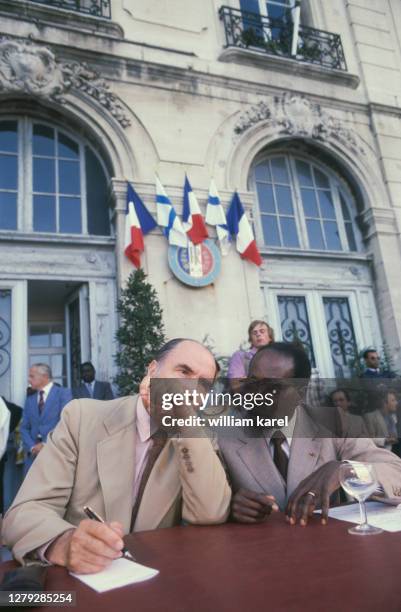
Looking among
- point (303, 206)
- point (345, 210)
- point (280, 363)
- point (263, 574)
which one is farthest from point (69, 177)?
point (263, 574)

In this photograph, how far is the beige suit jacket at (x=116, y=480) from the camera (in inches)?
55.5

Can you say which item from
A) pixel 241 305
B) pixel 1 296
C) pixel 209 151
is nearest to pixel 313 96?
pixel 209 151

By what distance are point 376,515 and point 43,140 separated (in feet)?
22.4

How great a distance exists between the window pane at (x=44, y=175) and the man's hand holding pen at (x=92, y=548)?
6.09 m

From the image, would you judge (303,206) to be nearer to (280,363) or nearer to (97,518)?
(280,363)

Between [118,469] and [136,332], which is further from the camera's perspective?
[136,332]

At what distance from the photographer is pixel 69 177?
6.57 meters

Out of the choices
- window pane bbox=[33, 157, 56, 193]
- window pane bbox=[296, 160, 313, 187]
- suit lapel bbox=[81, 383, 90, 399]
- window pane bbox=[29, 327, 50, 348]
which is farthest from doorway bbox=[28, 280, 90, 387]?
window pane bbox=[296, 160, 313, 187]

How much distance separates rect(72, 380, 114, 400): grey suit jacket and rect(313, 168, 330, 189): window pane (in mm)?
5582

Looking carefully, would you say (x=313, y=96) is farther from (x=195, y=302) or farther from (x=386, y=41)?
(x=195, y=302)

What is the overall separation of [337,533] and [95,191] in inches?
249

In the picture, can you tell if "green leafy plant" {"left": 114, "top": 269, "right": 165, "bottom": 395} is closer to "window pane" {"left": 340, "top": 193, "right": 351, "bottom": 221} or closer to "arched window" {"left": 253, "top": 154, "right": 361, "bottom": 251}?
"arched window" {"left": 253, "top": 154, "right": 361, "bottom": 251}

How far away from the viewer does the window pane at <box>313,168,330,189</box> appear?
27.0 feet

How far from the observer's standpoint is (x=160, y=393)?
4.47 ft
